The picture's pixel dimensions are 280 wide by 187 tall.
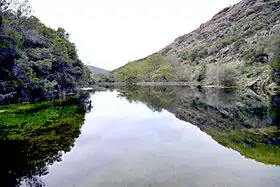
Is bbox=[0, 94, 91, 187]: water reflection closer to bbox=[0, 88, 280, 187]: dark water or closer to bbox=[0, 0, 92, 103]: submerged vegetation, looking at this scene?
bbox=[0, 88, 280, 187]: dark water

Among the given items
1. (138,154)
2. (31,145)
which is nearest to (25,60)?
(31,145)

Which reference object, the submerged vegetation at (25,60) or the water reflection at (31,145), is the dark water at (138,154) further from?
the submerged vegetation at (25,60)

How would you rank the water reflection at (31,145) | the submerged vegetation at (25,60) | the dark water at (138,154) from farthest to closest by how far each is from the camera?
the submerged vegetation at (25,60) → the water reflection at (31,145) → the dark water at (138,154)

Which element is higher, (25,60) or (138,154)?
(25,60)

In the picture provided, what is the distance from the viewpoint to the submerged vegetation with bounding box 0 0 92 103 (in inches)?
1273

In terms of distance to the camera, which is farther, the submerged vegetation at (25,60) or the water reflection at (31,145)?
the submerged vegetation at (25,60)

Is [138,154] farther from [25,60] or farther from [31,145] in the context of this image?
[25,60]

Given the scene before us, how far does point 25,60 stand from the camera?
36125 mm

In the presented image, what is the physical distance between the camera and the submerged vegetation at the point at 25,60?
1273 inches

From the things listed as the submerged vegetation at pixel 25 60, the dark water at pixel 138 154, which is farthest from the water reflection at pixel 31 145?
the submerged vegetation at pixel 25 60

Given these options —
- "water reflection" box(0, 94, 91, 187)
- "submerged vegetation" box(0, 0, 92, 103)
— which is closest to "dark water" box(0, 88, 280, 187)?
"water reflection" box(0, 94, 91, 187)

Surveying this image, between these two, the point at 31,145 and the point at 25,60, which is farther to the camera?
the point at 25,60

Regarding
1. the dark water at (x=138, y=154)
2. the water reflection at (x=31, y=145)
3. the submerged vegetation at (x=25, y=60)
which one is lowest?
the dark water at (x=138, y=154)

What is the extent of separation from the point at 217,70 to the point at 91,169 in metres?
91.9
